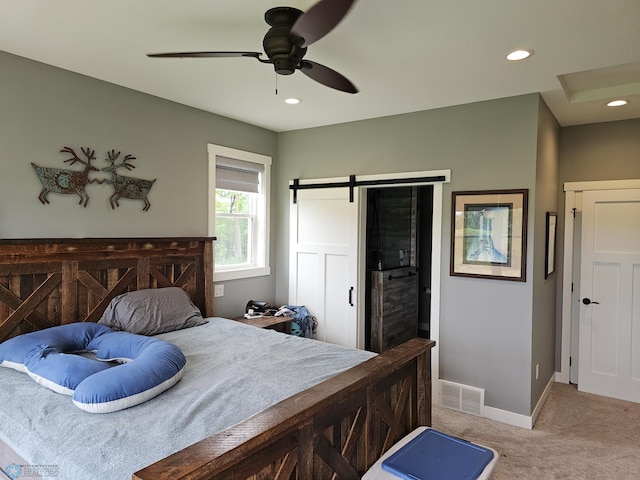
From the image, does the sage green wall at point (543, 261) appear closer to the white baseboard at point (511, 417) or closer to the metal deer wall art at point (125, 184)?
the white baseboard at point (511, 417)

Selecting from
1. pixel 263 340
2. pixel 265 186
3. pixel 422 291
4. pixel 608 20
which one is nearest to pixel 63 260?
pixel 263 340

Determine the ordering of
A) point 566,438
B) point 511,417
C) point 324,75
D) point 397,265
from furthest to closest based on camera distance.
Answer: point 397,265, point 511,417, point 566,438, point 324,75

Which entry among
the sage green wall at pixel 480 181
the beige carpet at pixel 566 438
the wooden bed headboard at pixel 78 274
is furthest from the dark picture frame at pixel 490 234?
the wooden bed headboard at pixel 78 274

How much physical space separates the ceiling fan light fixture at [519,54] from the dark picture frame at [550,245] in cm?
172

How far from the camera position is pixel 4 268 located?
2.51m

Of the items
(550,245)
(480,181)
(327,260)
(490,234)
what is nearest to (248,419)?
(490,234)

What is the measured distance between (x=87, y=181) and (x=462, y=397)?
11.5 feet

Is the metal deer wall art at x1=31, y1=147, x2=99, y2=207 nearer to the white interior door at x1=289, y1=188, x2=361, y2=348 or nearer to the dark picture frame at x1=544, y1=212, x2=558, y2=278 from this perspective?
the white interior door at x1=289, y1=188, x2=361, y2=348

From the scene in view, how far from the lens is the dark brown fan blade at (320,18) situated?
1.43 metres

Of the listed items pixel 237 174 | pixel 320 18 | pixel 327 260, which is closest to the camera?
pixel 320 18

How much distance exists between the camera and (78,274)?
9.37 ft

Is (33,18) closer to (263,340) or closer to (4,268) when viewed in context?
(4,268)

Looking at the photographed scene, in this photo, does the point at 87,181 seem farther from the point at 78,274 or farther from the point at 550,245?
the point at 550,245

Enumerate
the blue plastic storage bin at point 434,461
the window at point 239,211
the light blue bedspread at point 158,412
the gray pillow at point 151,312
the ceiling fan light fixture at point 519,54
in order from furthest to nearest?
the window at point 239,211 < the gray pillow at point 151,312 < the ceiling fan light fixture at point 519,54 < the blue plastic storage bin at point 434,461 < the light blue bedspread at point 158,412
